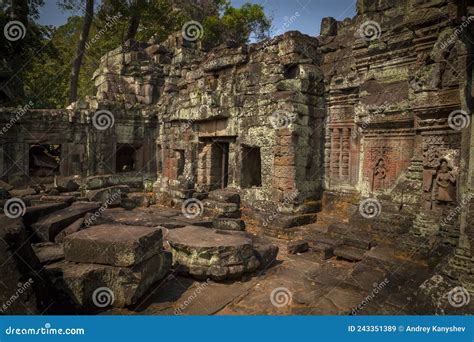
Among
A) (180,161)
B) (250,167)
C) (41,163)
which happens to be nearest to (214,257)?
(250,167)

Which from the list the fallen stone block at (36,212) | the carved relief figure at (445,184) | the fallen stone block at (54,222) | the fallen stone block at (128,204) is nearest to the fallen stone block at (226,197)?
the fallen stone block at (128,204)

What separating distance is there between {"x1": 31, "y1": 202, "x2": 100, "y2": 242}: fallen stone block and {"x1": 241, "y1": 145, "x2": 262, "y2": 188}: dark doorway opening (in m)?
4.97

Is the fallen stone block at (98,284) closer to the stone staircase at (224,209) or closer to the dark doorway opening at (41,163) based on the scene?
the stone staircase at (224,209)

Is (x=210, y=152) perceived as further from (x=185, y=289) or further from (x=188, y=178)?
(x=185, y=289)

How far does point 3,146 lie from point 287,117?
42.0 ft

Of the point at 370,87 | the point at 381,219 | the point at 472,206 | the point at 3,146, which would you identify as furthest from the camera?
the point at 3,146

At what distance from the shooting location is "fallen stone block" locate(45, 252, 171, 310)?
400 centimetres

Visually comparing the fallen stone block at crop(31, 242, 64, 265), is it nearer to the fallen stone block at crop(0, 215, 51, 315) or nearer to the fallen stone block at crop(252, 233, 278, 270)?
the fallen stone block at crop(0, 215, 51, 315)

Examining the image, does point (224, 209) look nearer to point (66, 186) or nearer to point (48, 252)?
point (48, 252)

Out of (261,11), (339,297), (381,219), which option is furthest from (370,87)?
(261,11)

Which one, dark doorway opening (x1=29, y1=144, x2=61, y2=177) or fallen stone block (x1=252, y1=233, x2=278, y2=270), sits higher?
dark doorway opening (x1=29, y1=144, x2=61, y2=177)

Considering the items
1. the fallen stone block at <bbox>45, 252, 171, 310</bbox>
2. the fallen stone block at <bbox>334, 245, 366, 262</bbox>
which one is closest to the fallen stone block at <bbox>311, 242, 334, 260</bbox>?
the fallen stone block at <bbox>334, 245, 366, 262</bbox>

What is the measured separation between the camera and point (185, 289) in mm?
4930

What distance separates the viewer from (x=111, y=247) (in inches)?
166
